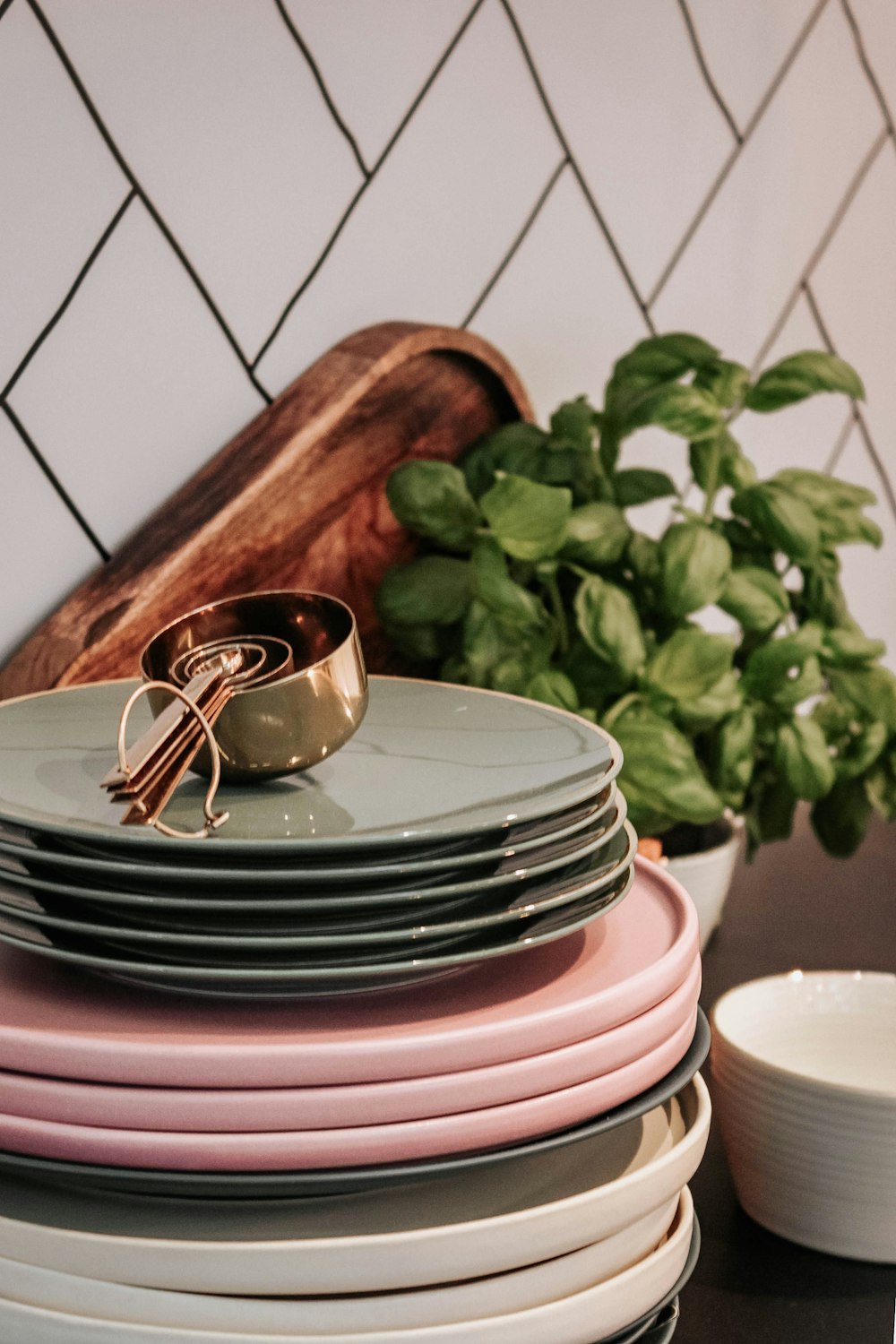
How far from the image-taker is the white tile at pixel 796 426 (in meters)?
1.30

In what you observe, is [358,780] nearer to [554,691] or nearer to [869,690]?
[554,691]

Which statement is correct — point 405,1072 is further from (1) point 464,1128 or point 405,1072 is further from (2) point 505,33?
(2) point 505,33

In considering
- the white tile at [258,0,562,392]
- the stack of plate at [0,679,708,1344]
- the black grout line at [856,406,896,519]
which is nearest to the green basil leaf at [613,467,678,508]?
the white tile at [258,0,562,392]

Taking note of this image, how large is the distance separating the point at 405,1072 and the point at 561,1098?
0.05 metres

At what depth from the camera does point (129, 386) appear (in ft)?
2.48

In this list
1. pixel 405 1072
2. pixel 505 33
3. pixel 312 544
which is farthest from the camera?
pixel 505 33

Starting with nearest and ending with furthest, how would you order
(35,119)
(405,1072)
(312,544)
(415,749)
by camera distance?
(405,1072), (415,749), (35,119), (312,544)

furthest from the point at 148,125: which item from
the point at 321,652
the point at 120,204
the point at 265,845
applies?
the point at 265,845

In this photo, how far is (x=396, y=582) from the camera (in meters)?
0.82

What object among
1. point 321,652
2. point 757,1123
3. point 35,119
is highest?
point 35,119

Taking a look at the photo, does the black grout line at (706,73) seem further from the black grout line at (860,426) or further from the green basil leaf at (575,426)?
the green basil leaf at (575,426)

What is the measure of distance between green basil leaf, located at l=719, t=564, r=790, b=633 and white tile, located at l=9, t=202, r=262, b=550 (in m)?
0.33

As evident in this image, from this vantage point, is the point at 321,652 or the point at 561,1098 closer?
the point at 561,1098

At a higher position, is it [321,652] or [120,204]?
[120,204]
